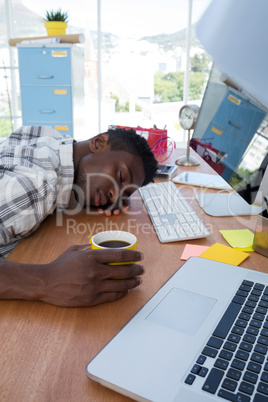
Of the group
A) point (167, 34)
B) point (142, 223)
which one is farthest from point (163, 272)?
point (167, 34)

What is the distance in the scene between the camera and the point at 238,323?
550 millimetres

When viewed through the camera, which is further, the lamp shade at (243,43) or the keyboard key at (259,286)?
the keyboard key at (259,286)

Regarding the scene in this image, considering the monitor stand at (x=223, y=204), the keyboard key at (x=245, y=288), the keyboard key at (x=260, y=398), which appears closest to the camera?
the keyboard key at (x=260, y=398)

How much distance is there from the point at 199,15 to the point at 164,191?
918 millimetres

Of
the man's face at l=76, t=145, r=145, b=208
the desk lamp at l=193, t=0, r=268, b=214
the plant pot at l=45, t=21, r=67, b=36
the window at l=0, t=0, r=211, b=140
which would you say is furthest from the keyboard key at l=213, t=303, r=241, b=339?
the window at l=0, t=0, r=211, b=140

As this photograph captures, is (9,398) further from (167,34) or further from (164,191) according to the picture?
(167,34)

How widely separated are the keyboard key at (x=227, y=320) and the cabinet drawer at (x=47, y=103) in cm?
304

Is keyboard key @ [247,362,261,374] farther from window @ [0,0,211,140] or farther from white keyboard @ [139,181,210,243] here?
window @ [0,0,211,140]

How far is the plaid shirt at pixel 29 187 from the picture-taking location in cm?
82

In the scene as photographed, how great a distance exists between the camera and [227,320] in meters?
0.56

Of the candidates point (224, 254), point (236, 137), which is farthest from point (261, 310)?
point (236, 137)

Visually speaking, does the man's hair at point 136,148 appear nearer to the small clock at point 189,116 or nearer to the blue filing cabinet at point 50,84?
the small clock at point 189,116

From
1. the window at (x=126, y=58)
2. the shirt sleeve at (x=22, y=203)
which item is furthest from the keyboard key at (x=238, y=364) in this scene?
the window at (x=126, y=58)

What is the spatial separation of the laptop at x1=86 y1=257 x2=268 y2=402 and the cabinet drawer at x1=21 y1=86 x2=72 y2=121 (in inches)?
116
